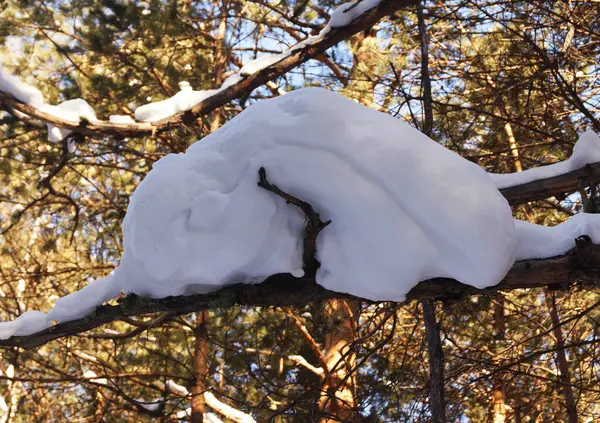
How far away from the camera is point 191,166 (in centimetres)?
166

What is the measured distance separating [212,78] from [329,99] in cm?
454

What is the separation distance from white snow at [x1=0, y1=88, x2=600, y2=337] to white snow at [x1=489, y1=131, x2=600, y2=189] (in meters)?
1.05

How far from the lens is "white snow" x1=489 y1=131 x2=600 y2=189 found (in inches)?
101

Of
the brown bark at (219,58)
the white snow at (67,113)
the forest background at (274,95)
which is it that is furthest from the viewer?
the brown bark at (219,58)

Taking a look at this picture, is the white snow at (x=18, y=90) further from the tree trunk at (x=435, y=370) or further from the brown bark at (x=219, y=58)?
the tree trunk at (x=435, y=370)

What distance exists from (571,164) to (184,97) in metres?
2.81

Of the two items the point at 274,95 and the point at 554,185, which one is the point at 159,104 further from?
the point at 554,185

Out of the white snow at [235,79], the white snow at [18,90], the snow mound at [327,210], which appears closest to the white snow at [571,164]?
the snow mound at [327,210]

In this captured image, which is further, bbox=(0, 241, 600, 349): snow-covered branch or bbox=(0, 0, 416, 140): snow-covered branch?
bbox=(0, 0, 416, 140): snow-covered branch

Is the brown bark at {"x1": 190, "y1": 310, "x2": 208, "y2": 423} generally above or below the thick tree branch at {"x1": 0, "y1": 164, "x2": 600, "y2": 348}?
above

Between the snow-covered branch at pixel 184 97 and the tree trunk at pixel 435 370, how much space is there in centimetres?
199

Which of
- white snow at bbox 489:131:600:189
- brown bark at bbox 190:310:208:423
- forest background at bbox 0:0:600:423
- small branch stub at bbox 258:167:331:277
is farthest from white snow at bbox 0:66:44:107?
white snow at bbox 489:131:600:189

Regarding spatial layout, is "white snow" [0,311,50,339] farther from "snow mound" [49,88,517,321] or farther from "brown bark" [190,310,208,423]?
"brown bark" [190,310,208,423]

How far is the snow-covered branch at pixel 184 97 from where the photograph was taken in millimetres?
3764
